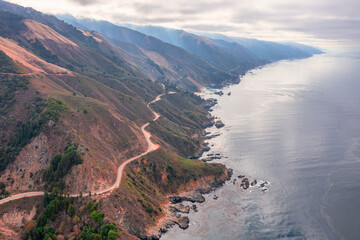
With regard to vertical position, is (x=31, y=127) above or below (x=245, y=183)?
above

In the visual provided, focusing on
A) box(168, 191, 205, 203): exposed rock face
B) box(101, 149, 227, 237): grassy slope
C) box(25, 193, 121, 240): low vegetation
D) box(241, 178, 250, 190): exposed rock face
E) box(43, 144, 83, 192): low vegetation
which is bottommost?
box(168, 191, 205, 203): exposed rock face

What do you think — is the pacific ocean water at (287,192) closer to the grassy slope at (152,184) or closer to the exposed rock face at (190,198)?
the exposed rock face at (190,198)

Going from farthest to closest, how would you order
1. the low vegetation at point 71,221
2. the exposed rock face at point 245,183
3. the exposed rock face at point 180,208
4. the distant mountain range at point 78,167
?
the exposed rock face at point 245,183 < the exposed rock face at point 180,208 < the distant mountain range at point 78,167 < the low vegetation at point 71,221

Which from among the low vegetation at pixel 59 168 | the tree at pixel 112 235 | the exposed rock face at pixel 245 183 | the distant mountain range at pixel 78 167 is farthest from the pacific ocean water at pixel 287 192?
the low vegetation at pixel 59 168

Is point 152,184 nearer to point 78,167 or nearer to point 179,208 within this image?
point 179,208

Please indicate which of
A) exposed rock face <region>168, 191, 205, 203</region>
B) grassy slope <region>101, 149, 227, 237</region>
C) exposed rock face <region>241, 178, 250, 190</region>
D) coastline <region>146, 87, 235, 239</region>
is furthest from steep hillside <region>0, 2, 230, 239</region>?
exposed rock face <region>241, 178, 250, 190</region>

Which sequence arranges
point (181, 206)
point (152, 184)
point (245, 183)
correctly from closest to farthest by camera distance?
point (181, 206), point (152, 184), point (245, 183)

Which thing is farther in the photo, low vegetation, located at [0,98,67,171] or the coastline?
low vegetation, located at [0,98,67,171]

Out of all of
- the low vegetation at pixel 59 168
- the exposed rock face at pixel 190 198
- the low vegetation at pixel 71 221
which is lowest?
the exposed rock face at pixel 190 198

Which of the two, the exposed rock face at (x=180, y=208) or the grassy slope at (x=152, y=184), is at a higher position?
the grassy slope at (x=152, y=184)

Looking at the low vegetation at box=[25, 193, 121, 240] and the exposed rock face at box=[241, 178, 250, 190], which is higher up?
the low vegetation at box=[25, 193, 121, 240]

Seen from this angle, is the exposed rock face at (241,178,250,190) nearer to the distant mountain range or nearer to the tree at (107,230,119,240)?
the distant mountain range

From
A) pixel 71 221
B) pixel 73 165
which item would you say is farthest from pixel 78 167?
pixel 71 221
